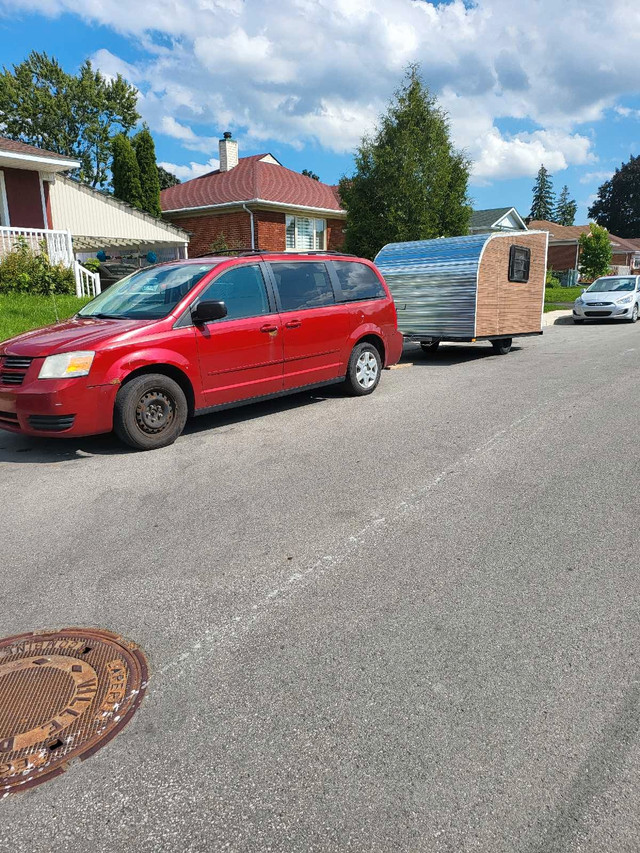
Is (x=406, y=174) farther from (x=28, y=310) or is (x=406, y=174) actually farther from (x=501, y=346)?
(x=28, y=310)

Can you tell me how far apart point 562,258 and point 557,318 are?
4050cm

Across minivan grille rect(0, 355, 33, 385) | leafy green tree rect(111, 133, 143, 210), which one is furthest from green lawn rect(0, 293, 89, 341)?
leafy green tree rect(111, 133, 143, 210)

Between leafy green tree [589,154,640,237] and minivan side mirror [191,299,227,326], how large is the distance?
4016 inches

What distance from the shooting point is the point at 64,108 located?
48.4 meters

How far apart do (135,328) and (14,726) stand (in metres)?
4.09

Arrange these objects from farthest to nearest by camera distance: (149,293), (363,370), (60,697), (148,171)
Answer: (148,171) < (363,370) < (149,293) < (60,697)

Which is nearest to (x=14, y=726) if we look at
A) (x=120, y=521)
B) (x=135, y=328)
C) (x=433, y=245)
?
(x=120, y=521)

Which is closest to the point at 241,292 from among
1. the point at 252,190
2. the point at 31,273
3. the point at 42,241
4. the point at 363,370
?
the point at 363,370

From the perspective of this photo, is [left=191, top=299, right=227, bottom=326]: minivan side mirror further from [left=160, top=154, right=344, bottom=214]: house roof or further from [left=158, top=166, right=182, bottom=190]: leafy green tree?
[left=158, top=166, right=182, bottom=190]: leafy green tree

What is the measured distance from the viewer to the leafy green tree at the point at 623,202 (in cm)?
9125

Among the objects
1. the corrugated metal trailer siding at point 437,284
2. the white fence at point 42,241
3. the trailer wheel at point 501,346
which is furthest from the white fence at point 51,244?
the trailer wheel at point 501,346

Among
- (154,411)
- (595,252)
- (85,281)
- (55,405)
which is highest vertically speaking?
(595,252)

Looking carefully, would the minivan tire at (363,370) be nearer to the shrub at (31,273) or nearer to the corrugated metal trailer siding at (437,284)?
the corrugated metal trailer siding at (437,284)

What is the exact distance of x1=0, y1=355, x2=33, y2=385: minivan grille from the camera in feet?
18.3
